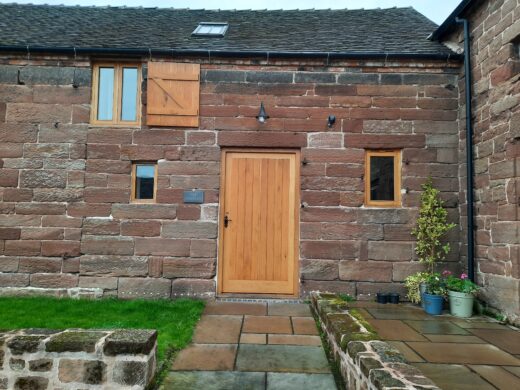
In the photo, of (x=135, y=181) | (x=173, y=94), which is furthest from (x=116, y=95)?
(x=135, y=181)

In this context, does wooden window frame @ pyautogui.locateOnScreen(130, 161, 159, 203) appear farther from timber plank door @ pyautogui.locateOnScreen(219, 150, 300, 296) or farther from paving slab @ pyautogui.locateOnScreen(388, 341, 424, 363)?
paving slab @ pyautogui.locateOnScreen(388, 341, 424, 363)

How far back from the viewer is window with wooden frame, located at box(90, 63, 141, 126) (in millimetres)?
5496

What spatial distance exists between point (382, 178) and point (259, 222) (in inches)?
77.5

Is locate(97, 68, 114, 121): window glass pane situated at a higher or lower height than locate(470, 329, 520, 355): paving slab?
higher

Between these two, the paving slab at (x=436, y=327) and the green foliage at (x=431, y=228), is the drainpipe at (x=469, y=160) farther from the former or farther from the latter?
the paving slab at (x=436, y=327)

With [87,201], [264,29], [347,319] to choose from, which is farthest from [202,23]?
A: [347,319]

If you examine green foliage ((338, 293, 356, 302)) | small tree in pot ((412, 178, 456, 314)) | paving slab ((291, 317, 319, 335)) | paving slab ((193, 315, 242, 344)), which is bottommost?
paving slab ((193, 315, 242, 344))

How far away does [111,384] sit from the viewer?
98.0 inches

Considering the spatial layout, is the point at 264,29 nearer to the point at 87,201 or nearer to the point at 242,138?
the point at 242,138

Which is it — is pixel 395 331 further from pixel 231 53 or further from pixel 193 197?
pixel 231 53

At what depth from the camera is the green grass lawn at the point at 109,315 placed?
12.3 ft

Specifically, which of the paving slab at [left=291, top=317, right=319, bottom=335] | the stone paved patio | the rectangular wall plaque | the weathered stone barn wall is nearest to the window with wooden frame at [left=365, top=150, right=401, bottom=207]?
the weathered stone barn wall

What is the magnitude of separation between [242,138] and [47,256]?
3331 millimetres

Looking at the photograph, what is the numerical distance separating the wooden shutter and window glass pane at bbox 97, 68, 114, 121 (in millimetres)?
649
